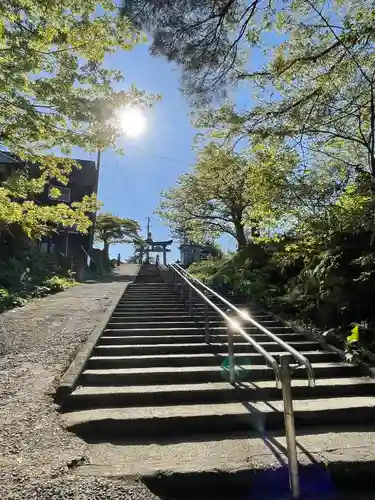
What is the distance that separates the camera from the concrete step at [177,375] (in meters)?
4.00

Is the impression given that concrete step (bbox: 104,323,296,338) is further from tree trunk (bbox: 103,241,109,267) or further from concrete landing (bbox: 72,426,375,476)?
tree trunk (bbox: 103,241,109,267)

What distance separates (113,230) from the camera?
30172 millimetres

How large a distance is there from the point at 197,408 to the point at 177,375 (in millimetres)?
774

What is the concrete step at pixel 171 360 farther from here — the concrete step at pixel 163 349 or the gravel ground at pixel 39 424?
the gravel ground at pixel 39 424

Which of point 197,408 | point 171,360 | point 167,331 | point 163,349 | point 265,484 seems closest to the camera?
point 265,484

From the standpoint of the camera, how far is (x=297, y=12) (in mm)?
4770

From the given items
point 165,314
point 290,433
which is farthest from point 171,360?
point 165,314

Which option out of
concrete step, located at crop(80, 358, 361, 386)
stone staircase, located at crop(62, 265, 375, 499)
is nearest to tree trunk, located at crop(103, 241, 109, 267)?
stone staircase, located at crop(62, 265, 375, 499)

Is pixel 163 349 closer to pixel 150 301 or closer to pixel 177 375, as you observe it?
pixel 177 375

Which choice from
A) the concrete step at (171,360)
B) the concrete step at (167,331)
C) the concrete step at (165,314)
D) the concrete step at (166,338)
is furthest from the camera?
the concrete step at (165,314)

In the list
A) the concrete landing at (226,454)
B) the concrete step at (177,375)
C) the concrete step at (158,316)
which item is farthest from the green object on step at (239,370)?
the concrete step at (158,316)

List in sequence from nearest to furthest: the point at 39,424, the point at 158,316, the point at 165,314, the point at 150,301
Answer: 1. the point at 39,424
2. the point at 158,316
3. the point at 165,314
4. the point at 150,301

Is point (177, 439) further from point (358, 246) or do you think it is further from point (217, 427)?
point (358, 246)

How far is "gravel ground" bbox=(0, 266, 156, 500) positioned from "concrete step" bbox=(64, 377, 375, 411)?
1.25 ft
